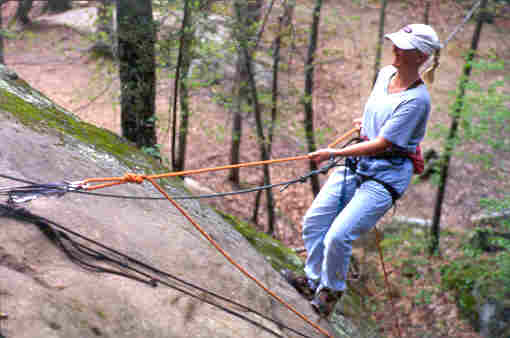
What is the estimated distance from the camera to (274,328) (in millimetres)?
2656

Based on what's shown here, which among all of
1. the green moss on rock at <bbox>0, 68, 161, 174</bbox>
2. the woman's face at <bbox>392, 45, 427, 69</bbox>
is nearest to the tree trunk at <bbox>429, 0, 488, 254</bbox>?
the woman's face at <bbox>392, 45, 427, 69</bbox>

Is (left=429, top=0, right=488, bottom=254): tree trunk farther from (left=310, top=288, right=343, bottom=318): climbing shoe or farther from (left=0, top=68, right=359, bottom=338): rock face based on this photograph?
(left=0, top=68, right=359, bottom=338): rock face

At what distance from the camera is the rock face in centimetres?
182

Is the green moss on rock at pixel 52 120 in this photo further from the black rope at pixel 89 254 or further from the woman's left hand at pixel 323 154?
the woman's left hand at pixel 323 154

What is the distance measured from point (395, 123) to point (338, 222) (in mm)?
794

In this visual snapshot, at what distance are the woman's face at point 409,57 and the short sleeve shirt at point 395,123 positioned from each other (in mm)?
156

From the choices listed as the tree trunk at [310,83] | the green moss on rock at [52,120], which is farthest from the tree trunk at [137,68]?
the tree trunk at [310,83]

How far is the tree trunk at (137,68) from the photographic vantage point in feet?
15.0

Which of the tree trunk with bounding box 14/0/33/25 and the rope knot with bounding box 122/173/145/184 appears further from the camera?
the tree trunk with bounding box 14/0/33/25

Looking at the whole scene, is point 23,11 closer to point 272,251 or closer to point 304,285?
point 272,251

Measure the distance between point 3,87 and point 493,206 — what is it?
6.68 m

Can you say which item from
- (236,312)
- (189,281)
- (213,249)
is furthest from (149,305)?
(213,249)

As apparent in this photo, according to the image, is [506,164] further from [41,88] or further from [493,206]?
[41,88]

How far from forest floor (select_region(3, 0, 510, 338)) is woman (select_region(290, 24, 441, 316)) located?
181 inches
